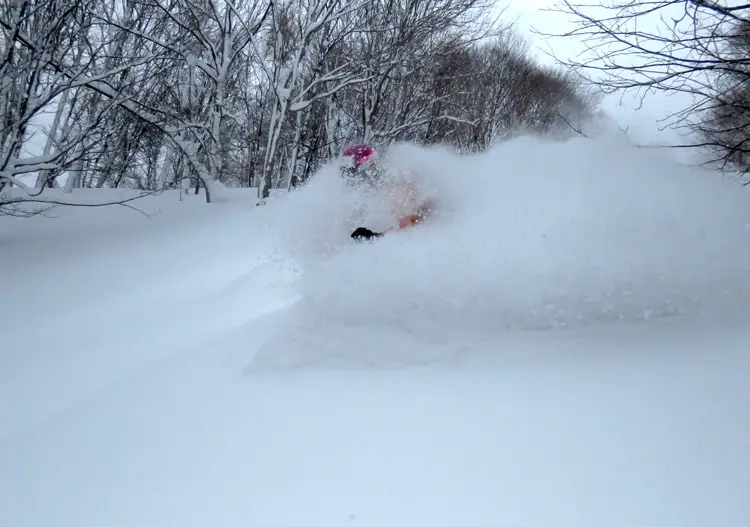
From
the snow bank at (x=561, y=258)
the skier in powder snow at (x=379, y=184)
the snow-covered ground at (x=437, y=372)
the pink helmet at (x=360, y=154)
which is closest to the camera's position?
the snow-covered ground at (x=437, y=372)

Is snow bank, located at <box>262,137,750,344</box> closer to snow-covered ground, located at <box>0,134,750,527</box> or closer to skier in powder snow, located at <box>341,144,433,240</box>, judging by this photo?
snow-covered ground, located at <box>0,134,750,527</box>

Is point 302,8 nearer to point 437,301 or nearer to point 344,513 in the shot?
point 437,301

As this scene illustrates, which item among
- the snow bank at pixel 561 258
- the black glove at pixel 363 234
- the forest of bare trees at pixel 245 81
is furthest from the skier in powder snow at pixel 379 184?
the forest of bare trees at pixel 245 81

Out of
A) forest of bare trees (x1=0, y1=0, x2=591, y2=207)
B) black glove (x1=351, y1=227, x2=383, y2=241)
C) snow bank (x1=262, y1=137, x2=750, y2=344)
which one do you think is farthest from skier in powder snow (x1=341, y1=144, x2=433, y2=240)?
forest of bare trees (x1=0, y1=0, x2=591, y2=207)

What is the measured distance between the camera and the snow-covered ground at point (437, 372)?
8.09ft

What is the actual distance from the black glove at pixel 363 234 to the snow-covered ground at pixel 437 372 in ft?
0.67

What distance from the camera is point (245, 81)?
1950 cm

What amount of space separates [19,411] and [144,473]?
1.97 m

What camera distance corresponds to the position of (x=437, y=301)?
3.95 m

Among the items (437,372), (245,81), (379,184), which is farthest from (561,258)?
(245,81)

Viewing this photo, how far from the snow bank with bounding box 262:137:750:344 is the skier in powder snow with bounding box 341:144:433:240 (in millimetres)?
231

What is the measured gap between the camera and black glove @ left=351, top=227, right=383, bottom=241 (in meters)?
5.13

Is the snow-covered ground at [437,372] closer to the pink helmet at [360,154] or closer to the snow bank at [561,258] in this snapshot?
the snow bank at [561,258]

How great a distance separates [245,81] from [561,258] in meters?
18.6
